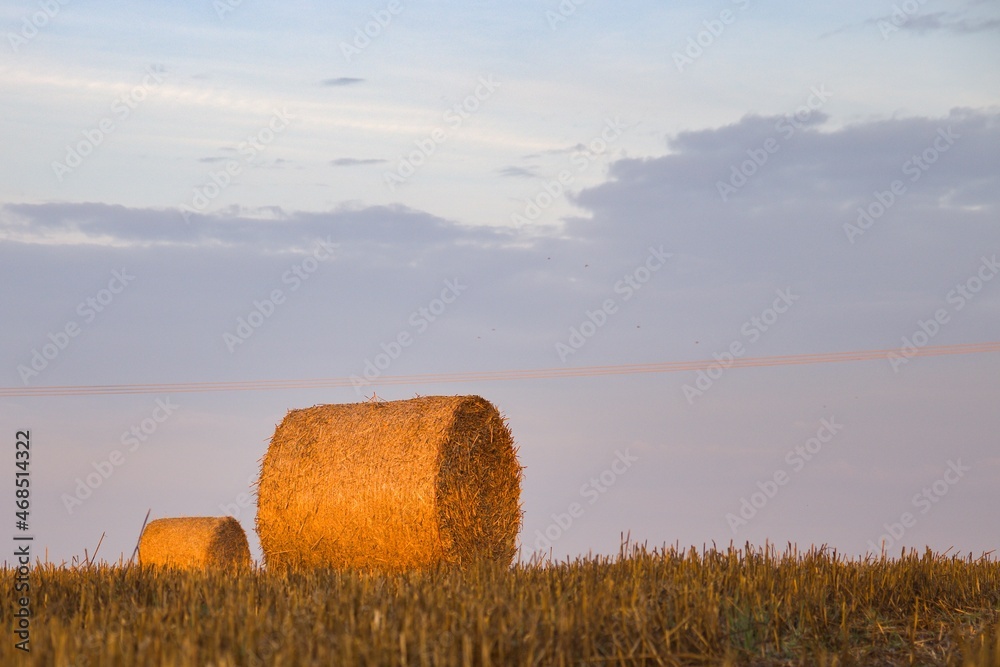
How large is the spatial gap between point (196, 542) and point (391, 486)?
7.71 metres

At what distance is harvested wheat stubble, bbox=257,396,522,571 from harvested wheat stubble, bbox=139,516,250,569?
17.6ft

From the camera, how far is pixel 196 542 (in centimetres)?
1916

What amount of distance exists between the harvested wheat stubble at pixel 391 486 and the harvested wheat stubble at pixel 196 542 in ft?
17.6

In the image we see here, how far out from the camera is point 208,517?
776 inches

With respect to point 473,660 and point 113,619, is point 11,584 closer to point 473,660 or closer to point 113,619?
point 113,619

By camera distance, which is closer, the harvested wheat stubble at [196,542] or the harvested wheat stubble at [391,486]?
the harvested wheat stubble at [391,486]

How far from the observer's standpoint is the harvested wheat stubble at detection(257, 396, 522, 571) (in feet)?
42.6

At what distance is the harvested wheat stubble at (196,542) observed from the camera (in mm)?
19062

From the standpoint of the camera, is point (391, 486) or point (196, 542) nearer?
point (391, 486)

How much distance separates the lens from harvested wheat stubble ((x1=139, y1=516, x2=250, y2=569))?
1906 cm

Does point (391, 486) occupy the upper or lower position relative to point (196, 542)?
upper

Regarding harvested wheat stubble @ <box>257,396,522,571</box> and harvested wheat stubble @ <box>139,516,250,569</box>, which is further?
harvested wheat stubble @ <box>139,516,250,569</box>

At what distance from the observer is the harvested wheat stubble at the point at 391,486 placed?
12977 mm

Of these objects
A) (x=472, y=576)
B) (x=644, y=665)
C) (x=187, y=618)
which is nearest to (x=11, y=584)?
(x=187, y=618)
